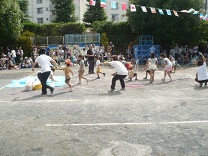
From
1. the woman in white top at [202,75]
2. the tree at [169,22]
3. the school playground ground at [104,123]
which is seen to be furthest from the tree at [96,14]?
the school playground ground at [104,123]

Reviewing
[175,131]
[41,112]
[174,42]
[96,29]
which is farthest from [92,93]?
[96,29]

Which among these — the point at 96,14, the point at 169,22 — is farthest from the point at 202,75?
the point at 96,14

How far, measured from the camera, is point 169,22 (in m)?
24.9

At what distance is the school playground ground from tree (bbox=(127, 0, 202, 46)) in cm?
1451

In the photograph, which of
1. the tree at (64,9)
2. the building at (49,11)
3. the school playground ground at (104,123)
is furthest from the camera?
the building at (49,11)

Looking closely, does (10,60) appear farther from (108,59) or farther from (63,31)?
(63,31)

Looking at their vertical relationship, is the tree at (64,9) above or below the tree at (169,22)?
above

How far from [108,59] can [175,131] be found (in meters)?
19.5

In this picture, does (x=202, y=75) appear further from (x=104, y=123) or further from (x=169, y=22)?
(x=169, y=22)

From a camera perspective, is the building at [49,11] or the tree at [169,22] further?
the building at [49,11]

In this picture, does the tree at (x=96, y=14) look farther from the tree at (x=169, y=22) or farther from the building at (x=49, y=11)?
the tree at (x=169, y=22)

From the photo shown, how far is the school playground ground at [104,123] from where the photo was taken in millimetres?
5426

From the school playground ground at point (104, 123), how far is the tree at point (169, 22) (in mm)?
14512

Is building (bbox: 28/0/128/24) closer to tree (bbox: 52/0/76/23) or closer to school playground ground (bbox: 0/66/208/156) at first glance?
tree (bbox: 52/0/76/23)
